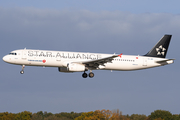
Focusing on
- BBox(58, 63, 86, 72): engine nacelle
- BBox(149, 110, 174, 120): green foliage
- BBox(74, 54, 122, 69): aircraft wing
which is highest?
BBox(74, 54, 122, 69): aircraft wing

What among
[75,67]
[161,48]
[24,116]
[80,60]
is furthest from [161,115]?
[75,67]

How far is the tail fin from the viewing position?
70.5 metres

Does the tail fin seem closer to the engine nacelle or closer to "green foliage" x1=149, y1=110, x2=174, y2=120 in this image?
the engine nacelle

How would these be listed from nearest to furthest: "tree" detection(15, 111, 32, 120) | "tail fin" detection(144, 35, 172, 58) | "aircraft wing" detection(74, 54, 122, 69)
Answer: "aircraft wing" detection(74, 54, 122, 69), "tail fin" detection(144, 35, 172, 58), "tree" detection(15, 111, 32, 120)

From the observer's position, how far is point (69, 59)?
6216 cm

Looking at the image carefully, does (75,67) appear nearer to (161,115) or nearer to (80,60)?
(80,60)

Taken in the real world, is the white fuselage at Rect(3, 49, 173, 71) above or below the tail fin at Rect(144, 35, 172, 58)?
below

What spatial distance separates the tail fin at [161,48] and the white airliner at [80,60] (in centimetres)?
80

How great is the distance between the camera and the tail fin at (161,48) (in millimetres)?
70500

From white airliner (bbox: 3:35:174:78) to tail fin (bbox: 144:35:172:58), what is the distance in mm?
803

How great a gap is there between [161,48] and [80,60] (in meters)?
19.5

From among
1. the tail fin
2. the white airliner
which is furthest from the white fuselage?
the tail fin

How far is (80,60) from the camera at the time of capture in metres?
62.8

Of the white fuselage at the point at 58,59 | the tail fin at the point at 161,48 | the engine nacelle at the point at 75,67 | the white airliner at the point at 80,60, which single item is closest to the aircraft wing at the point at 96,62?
the white airliner at the point at 80,60
